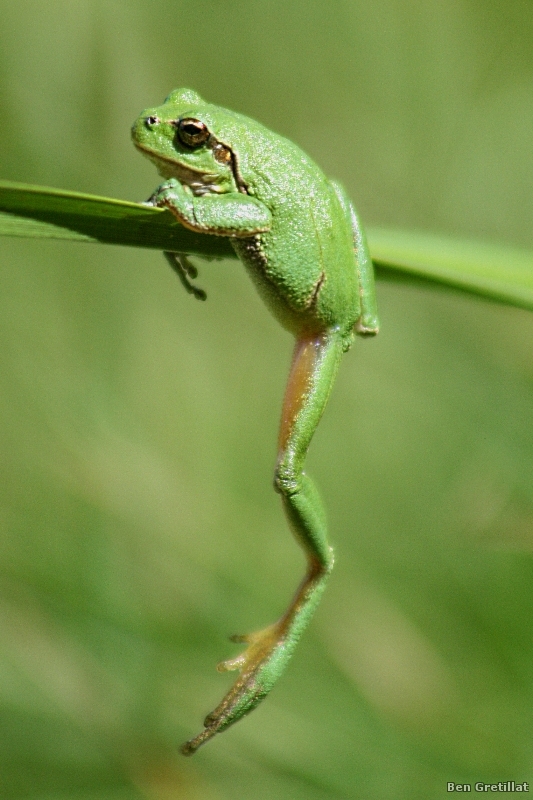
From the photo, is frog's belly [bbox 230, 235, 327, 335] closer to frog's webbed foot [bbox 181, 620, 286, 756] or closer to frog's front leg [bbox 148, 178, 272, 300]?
frog's front leg [bbox 148, 178, 272, 300]

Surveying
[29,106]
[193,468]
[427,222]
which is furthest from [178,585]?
[427,222]

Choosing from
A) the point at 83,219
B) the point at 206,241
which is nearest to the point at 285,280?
the point at 206,241

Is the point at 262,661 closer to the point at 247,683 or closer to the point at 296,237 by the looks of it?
the point at 247,683

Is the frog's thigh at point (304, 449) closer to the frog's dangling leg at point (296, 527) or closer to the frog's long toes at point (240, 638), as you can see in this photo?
the frog's dangling leg at point (296, 527)

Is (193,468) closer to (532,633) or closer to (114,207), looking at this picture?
(532,633)

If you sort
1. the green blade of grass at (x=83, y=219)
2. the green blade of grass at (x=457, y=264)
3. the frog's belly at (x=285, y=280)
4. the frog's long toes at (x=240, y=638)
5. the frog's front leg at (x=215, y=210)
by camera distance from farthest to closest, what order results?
1. the frog's long toes at (x=240, y=638)
2. the frog's belly at (x=285, y=280)
3. the green blade of grass at (x=457, y=264)
4. the frog's front leg at (x=215, y=210)
5. the green blade of grass at (x=83, y=219)

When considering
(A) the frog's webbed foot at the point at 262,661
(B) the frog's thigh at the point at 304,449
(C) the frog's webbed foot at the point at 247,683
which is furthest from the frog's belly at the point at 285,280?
(C) the frog's webbed foot at the point at 247,683
